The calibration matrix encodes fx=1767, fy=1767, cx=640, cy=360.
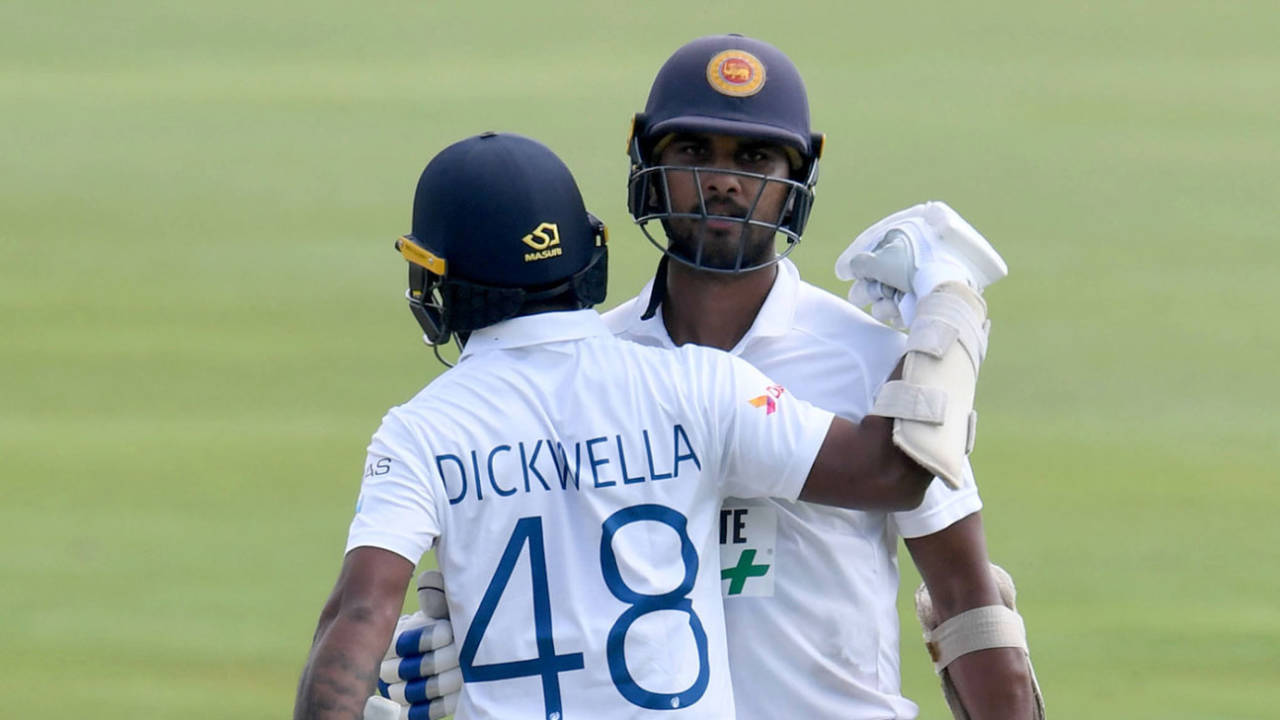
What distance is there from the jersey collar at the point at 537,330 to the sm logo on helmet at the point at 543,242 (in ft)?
0.24

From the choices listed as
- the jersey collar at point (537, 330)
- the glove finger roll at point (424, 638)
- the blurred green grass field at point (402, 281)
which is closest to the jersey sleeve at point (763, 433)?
the jersey collar at point (537, 330)

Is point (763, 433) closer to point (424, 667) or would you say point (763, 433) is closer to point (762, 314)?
point (762, 314)

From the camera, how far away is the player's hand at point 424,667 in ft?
7.07

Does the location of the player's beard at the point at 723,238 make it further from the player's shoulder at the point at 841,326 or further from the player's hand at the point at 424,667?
the player's hand at the point at 424,667

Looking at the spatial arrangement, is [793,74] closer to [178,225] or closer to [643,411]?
[643,411]

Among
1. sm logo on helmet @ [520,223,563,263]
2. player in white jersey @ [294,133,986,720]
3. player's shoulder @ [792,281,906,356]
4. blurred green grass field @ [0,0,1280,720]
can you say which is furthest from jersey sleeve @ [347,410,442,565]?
blurred green grass field @ [0,0,1280,720]

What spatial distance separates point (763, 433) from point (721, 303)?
436 mm

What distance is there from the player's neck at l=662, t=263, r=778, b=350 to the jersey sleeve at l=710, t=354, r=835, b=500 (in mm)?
346

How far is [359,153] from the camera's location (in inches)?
281

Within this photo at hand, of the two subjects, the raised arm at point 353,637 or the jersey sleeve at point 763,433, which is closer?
the raised arm at point 353,637

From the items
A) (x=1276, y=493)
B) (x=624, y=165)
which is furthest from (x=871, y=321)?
(x=624, y=165)

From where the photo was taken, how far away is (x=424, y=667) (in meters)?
2.17

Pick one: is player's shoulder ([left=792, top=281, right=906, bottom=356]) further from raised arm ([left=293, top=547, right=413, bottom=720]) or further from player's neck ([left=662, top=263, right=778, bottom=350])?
raised arm ([left=293, top=547, right=413, bottom=720])

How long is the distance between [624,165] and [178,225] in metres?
1.73
